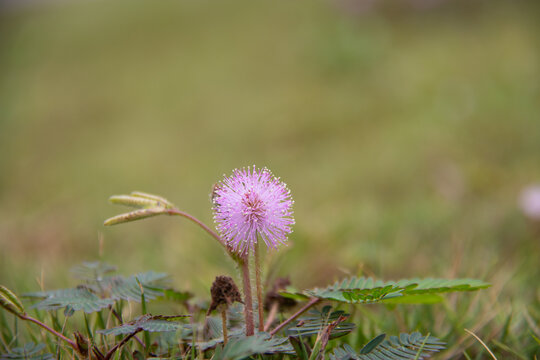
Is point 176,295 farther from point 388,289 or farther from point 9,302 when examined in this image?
point 388,289

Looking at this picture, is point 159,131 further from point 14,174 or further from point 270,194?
point 270,194

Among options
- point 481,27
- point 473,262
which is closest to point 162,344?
point 473,262

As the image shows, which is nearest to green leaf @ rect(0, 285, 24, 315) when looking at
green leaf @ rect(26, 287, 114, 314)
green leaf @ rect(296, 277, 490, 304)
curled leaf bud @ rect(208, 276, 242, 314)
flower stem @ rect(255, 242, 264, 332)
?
green leaf @ rect(26, 287, 114, 314)

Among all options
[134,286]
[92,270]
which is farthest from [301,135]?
[134,286]

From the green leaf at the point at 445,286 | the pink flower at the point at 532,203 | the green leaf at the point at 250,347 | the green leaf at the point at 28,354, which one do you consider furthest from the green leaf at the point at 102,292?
the pink flower at the point at 532,203

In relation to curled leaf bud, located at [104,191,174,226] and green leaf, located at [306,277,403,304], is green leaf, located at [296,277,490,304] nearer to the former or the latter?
green leaf, located at [306,277,403,304]

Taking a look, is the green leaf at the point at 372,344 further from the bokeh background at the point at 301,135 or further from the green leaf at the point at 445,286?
the bokeh background at the point at 301,135

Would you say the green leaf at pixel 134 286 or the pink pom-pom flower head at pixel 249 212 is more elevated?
the pink pom-pom flower head at pixel 249 212
